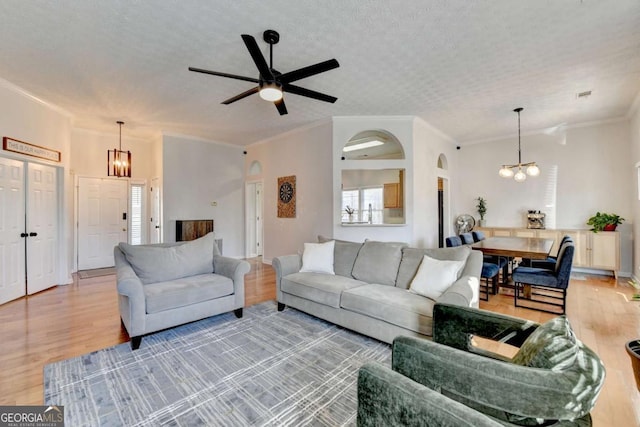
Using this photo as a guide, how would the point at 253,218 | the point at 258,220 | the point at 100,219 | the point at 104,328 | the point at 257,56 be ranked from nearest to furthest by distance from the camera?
the point at 257,56, the point at 104,328, the point at 100,219, the point at 253,218, the point at 258,220

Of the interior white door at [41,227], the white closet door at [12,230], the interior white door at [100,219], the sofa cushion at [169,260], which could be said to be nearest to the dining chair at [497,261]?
the sofa cushion at [169,260]

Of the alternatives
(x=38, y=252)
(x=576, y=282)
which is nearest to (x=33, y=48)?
(x=38, y=252)

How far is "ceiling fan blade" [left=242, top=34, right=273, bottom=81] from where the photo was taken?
220 cm

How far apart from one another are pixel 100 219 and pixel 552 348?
763 centimetres

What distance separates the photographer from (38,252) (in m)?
4.42

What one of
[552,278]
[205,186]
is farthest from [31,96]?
[552,278]

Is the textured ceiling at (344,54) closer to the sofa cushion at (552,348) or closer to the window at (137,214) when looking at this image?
the window at (137,214)

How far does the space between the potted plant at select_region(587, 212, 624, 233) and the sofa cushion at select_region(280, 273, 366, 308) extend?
517 cm

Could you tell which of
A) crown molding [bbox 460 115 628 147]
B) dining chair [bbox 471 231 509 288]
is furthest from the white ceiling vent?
dining chair [bbox 471 231 509 288]

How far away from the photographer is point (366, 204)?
835cm

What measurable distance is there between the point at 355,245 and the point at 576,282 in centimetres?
434

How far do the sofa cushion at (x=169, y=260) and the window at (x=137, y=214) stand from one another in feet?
13.0

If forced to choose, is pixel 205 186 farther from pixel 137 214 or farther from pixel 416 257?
Result: pixel 416 257

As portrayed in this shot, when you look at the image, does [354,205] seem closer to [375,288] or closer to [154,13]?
[375,288]
